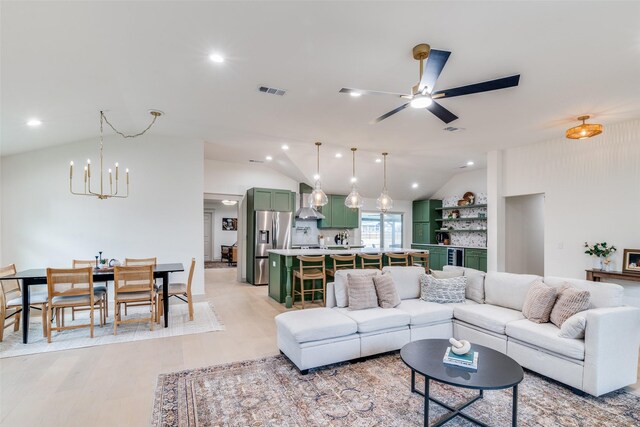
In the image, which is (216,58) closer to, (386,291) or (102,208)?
(386,291)

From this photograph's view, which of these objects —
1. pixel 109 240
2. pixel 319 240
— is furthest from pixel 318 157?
pixel 109 240

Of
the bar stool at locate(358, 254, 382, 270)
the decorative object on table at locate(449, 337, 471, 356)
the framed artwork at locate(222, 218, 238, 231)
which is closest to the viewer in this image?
the decorative object on table at locate(449, 337, 471, 356)

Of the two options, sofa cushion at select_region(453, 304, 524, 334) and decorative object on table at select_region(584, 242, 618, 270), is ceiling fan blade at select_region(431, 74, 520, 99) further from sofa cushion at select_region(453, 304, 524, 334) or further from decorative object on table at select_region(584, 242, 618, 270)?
decorative object on table at select_region(584, 242, 618, 270)

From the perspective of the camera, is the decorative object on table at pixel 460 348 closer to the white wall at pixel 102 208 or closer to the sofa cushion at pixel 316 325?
the sofa cushion at pixel 316 325

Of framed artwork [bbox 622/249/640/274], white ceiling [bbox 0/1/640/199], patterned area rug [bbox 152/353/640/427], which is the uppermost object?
white ceiling [bbox 0/1/640/199]

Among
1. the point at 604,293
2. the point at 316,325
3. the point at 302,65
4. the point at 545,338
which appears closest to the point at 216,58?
the point at 302,65

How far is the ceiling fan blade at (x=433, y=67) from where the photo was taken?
226 centimetres

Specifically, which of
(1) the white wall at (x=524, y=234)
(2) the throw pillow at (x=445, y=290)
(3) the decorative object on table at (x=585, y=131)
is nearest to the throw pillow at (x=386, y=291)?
(2) the throw pillow at (x=445, y=290)

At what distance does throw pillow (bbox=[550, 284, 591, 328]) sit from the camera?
295cm

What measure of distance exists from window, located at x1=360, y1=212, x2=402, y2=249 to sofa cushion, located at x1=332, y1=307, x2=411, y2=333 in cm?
628

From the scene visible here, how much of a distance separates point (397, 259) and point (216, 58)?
490cm

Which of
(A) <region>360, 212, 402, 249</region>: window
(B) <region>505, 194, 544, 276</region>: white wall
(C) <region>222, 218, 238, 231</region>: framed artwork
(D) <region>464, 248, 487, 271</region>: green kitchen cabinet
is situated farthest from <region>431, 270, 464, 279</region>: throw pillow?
(C) <region>222, 218, 238, 231</region>: framed artwork

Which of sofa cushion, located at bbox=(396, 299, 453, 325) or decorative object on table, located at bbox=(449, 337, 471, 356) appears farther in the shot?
sofa cushion, located at bbox=(396, 299, 453, 325)

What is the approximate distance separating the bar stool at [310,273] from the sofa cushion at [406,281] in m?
1.52
